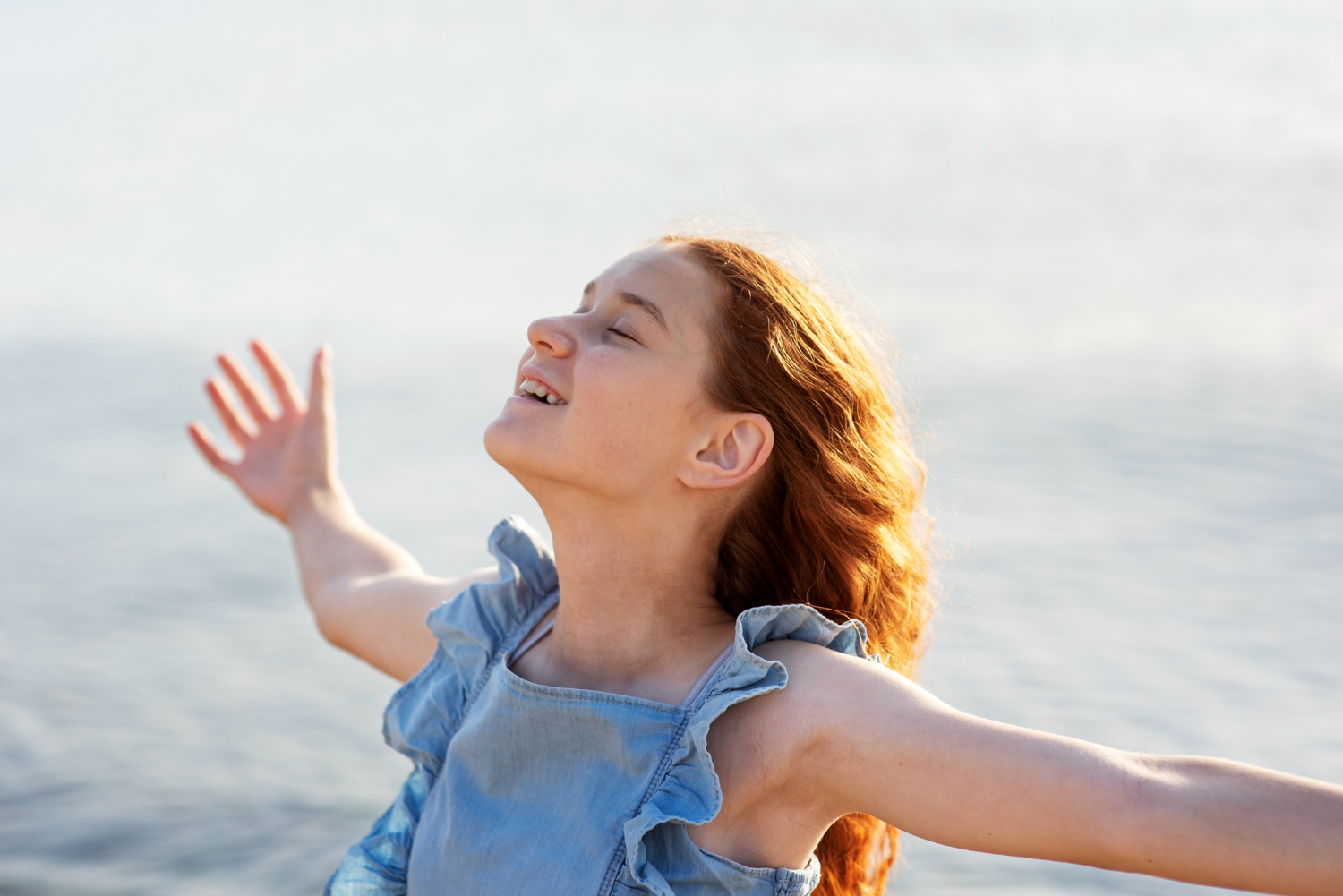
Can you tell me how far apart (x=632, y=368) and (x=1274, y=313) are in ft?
25.3

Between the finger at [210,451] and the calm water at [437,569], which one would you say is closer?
the finger at [210,451]

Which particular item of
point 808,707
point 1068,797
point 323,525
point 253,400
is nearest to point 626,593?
point 808,707

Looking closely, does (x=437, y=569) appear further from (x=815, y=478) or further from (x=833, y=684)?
(x=833, y=684)

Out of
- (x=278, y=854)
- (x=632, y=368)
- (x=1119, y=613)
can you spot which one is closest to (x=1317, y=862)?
(x=632, y=368)

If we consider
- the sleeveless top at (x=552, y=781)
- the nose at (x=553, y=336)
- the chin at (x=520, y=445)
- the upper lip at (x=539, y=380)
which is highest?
the nose at (x=553, y=336)

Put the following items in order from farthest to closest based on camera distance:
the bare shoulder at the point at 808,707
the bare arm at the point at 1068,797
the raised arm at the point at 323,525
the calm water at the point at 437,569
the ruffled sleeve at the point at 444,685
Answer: the calm water at the point at 437,569 → the raised arm at the point at 323,525 → the ruffled sleeve at the point at 444,685 → the bare shoulder at the point at 808,707 → the bare arm at the point at 1068,797

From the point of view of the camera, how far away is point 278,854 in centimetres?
Answer: 331

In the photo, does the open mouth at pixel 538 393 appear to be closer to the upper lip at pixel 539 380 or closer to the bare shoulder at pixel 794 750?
the upper lip at pixel 539 380

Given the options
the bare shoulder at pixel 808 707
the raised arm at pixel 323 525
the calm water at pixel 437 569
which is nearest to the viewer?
the bare shoulder at pixel 808 707

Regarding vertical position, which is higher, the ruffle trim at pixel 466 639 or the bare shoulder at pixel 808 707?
the bare shoulder at pixel 808 707

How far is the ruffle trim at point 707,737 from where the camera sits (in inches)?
65.1

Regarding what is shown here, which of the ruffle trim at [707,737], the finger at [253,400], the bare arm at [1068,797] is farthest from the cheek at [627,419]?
the finger at [253,400]

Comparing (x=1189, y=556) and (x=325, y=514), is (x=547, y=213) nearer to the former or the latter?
(x=1189, y=556)

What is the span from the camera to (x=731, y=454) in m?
1.96
